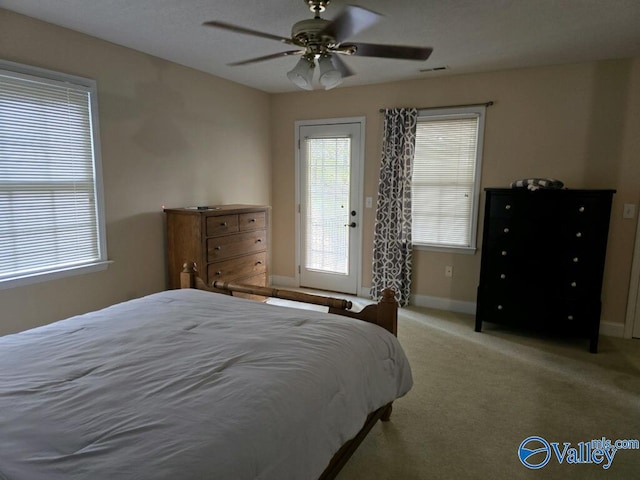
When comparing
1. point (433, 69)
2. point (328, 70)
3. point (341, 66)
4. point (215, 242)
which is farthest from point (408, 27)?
point (215, 242)

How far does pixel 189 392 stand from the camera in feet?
4.33

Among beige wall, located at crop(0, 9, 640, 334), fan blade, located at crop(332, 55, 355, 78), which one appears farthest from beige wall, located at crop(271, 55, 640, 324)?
fan blade, located at crop(332, 55, 355, 78)

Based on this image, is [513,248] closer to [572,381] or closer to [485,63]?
[572,381]

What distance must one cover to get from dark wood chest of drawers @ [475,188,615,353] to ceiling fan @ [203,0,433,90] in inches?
73.6

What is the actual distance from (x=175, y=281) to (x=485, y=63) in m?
3.56

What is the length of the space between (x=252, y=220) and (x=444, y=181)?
213cm

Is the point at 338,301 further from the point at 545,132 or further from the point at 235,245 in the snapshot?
the point at 545,132

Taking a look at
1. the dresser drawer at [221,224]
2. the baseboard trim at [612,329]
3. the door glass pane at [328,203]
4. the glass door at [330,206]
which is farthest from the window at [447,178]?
the dresser drawer at [221,224]

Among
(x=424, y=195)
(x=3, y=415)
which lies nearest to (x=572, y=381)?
(x=424, y=195)

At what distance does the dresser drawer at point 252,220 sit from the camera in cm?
393

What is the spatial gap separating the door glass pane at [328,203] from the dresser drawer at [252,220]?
0.98 meters

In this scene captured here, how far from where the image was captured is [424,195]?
4383mm

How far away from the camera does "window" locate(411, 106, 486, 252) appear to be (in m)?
4.09

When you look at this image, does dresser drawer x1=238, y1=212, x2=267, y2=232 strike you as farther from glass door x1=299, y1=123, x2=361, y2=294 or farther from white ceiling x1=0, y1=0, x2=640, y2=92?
white ceiling x1=0, y1=0, x2=640, y2=92
